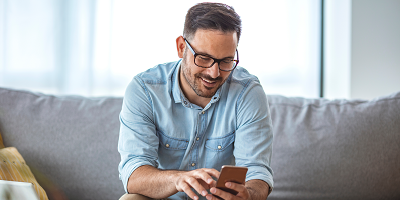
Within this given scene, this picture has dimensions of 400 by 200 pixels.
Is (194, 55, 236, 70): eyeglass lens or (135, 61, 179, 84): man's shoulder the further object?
(135, 61, 179, 84): man's shoulder

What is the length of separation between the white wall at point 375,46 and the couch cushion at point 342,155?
2.43ft

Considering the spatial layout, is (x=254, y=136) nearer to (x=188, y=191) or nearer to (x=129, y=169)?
(x=188, y=191)

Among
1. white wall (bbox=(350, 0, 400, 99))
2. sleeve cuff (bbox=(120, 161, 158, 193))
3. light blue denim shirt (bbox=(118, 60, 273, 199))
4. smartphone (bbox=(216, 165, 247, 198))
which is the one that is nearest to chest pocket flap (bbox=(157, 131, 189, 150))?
light blue denim shirt (bbox=(118, 60, 273, 199))

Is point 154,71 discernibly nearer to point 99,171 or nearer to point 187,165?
point 187,165

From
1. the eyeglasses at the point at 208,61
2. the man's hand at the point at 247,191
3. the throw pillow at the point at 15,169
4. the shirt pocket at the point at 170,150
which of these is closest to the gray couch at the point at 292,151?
the throw pillow at the point at 15,169

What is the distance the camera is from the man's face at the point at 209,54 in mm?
1227

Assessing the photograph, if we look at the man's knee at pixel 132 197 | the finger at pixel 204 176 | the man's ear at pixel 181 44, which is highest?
the man's ear at pixel 181 44

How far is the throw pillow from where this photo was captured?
1325 millimetres

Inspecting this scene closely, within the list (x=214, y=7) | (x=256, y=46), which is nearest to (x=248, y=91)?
(x=214, y=7)

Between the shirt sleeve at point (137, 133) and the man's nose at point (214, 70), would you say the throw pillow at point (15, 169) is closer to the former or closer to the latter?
the shirt sleeve at point (137, 133)

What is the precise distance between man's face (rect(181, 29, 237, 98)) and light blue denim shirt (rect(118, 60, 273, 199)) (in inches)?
3.3

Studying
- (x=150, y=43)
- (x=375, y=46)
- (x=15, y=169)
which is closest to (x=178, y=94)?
(x=15, y=169)

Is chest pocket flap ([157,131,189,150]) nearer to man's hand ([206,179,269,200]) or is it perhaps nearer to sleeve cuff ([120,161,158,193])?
sleeve cuff ([120,161,158,193])

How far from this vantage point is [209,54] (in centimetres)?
123
